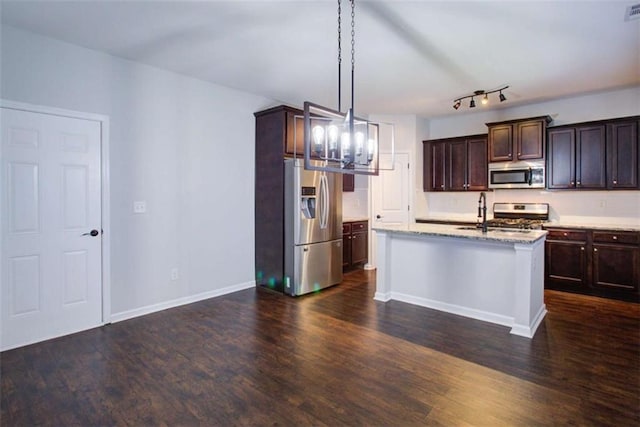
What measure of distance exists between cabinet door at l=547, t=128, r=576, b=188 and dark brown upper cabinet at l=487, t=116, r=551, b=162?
0.41 ft

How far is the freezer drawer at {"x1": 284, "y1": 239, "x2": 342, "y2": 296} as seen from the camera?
4418 mm

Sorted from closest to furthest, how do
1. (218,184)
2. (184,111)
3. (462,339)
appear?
(462,339)
(184,111)
(218,184)

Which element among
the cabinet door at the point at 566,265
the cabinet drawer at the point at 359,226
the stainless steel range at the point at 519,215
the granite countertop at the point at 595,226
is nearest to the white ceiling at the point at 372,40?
the stainless steel range at the point at 519,215

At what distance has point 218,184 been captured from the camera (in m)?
4.44

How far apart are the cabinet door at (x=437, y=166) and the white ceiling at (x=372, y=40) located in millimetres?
1565

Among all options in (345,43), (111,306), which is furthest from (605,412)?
(111,306)

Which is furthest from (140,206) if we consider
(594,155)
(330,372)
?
(594,155)

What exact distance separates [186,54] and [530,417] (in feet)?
13.2

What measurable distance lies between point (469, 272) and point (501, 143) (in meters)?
2.52

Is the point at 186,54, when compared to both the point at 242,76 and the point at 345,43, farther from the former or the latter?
the point at 345,43

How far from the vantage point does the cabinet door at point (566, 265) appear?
4.42 metres

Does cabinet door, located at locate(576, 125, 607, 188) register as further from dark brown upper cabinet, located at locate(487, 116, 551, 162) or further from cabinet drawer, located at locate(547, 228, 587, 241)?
cabinet drawer, located at locate(547, 228, 587, 241)

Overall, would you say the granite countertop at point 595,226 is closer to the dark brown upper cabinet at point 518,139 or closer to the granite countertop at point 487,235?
the dark brown upper cabinet at point 518,139

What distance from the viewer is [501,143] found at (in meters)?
5.20
